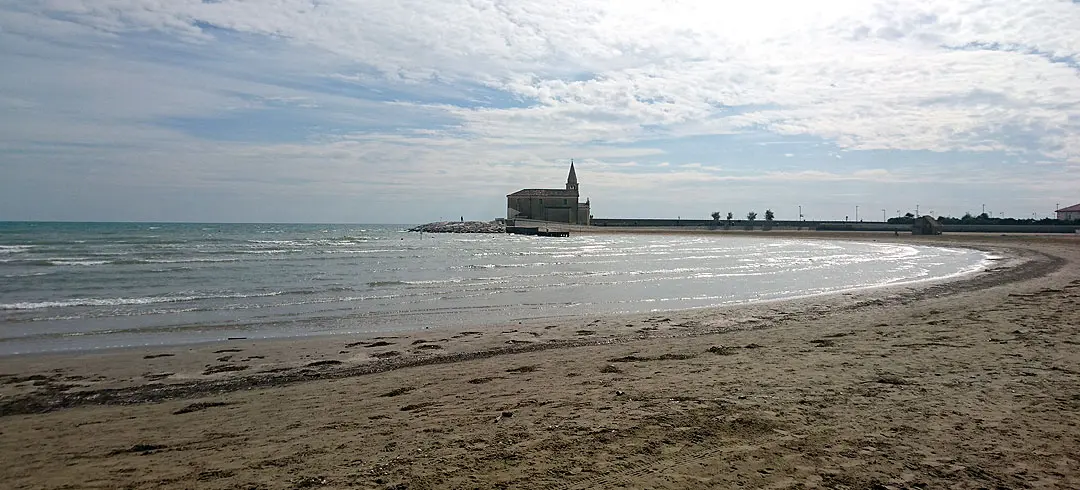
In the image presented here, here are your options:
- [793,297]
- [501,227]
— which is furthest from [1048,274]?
[501,227]

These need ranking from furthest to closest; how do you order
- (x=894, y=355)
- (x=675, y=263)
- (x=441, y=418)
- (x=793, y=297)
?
(x=675, y=263)
(x=793, y=297)
(x=894, y=355)
(x=441, y=418)

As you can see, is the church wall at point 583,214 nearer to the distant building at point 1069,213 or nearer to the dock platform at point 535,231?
the dock platform at point 535,231

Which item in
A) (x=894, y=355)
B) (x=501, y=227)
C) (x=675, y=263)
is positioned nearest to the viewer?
(x=894, y=355)

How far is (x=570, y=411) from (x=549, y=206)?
10123 cm

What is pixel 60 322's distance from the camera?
12.9m

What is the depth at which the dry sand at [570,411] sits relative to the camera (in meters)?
4.30

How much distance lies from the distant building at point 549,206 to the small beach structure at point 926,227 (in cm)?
4941

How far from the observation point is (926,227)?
251ft

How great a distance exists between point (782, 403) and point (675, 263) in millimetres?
26628

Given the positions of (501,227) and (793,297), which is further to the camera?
(501,227)

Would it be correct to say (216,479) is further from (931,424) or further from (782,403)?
(931,424)

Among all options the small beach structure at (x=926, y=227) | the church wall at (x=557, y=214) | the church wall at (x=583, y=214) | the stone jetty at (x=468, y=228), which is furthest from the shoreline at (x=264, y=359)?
the church wall at (x=583, y=214)

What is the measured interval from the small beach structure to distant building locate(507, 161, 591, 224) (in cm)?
4941

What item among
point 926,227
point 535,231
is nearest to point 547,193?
point 535,231
